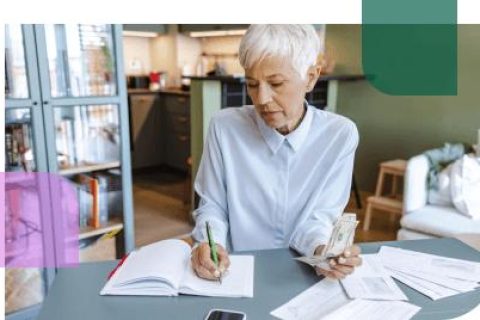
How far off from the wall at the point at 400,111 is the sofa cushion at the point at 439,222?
35.4 inches

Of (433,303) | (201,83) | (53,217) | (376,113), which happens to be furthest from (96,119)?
(376,113)

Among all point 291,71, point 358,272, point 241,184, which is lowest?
point 358,272

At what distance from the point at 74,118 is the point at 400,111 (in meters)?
2.60

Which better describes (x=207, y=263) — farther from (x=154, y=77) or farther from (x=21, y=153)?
(x=154, y=77)

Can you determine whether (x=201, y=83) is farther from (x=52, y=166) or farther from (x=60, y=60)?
(x=52, y=166)

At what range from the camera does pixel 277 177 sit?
128 cm

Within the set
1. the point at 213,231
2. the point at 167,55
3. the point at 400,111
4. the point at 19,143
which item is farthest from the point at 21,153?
the point at 167,55

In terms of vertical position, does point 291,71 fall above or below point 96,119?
above

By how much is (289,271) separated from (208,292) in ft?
0.72

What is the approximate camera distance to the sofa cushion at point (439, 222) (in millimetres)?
2469

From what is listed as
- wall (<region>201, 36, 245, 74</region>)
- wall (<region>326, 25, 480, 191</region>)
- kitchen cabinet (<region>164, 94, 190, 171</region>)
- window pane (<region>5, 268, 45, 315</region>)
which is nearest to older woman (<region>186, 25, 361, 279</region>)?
window pane (<region>5, 268, 45, 315</region>)

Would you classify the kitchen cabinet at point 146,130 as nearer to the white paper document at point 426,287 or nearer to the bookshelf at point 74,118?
the bookshelf at point 74,118

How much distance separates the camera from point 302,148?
128cm
